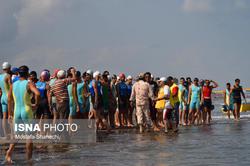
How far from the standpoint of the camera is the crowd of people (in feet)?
36.8

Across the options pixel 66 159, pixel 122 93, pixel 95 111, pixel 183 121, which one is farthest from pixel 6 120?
pixel 183 121

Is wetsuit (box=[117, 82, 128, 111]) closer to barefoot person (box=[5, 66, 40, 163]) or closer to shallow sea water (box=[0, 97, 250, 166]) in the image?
shallow sea water (box=[0, 97, 250, 166])

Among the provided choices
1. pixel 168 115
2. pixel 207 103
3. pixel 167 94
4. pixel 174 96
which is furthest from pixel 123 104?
pixel 207 103

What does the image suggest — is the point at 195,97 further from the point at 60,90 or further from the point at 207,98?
the point at 60,90

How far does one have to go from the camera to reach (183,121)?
2427cm

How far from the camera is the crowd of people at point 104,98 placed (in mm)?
11211

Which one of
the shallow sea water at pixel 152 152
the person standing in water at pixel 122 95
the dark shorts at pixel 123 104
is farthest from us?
the dark shorts at pixel 123 104

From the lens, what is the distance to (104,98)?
62.8 feet

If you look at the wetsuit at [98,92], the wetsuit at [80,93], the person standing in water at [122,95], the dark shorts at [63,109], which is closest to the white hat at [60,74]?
the dark shorts at [63,109]

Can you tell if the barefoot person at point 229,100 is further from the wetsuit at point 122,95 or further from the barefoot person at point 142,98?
the barefoot person at point 142,98

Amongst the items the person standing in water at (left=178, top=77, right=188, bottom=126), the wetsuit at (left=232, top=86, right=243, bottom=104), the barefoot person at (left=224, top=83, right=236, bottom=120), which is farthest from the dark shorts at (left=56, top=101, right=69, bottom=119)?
the barefoot person at (left=224, top=83, right=236, bottom=120)

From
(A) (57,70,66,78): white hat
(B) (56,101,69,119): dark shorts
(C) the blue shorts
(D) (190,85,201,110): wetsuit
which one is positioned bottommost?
(B) (56,101,69,119): dark shorts

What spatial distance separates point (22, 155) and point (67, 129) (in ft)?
12.3

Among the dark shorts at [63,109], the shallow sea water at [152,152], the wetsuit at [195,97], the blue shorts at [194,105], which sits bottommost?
the shallow sea water at [152,152]
